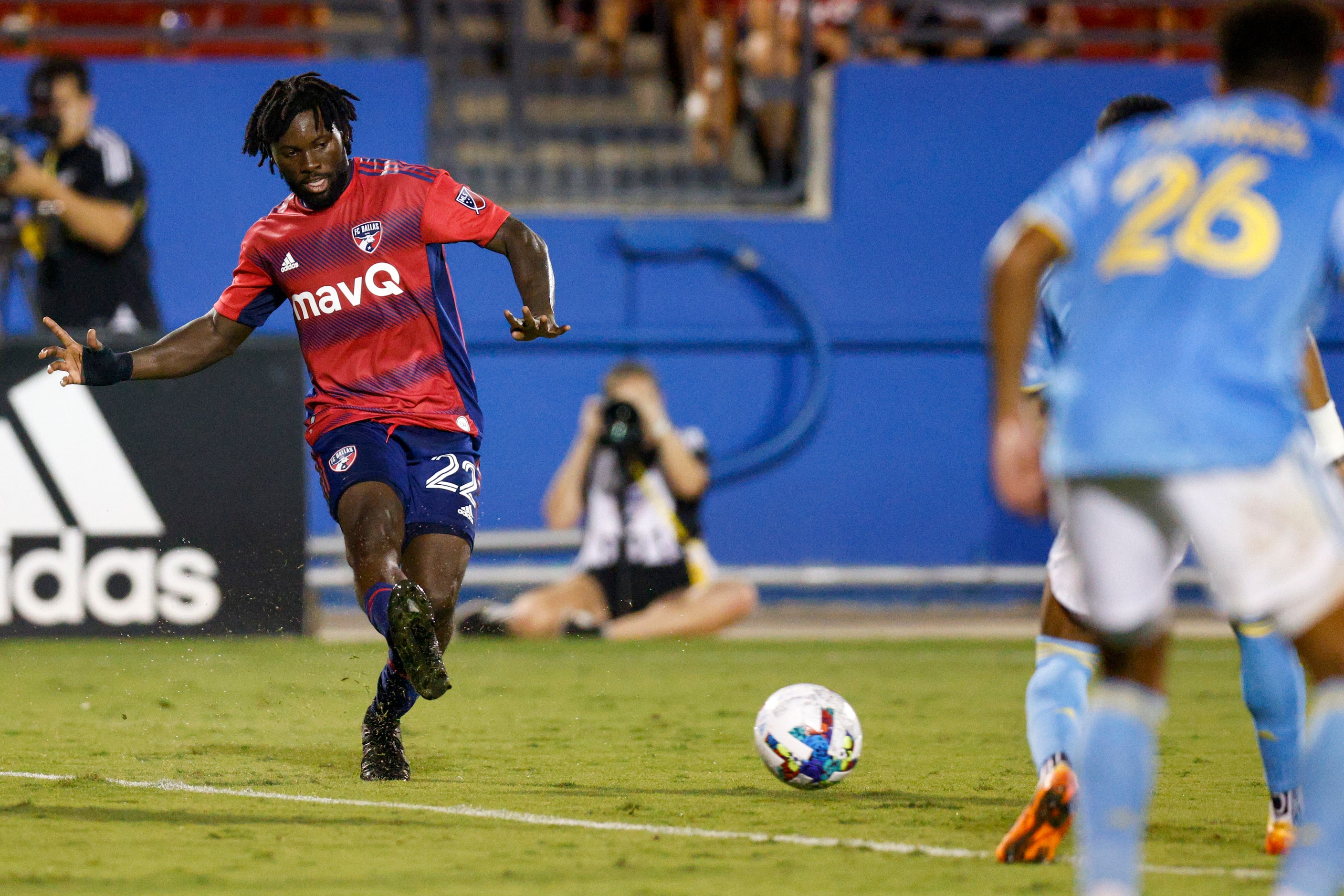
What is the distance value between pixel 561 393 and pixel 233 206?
2698 mm

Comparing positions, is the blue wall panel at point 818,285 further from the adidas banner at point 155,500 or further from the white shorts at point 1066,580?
the white shorts at point 1066,580

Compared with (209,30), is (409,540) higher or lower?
lower

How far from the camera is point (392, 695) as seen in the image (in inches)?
227

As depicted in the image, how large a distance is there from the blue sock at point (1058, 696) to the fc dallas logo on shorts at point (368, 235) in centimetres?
258

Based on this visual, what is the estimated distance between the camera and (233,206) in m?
12.8

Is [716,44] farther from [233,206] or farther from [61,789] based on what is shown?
[61,789]

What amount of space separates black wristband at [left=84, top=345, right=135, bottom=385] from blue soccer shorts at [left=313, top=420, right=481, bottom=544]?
68 centimetres

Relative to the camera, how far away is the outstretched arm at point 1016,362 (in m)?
3.30

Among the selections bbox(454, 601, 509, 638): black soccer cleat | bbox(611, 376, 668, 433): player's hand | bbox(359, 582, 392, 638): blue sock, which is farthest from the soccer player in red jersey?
bbox(454, 601, 509, 638): black soccer cleat

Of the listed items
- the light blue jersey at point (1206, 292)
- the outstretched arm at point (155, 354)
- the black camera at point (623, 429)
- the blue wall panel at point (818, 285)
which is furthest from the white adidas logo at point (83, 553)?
the light blue jersey at point (1206, 292)

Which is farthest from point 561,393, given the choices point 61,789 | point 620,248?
point 61,789

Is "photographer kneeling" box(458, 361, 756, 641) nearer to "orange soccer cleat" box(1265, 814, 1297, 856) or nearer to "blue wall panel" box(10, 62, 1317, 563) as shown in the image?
"blue wall panel" box(10, 62, 1317, 563)

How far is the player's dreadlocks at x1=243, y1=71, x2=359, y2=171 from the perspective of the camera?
5.75 metres

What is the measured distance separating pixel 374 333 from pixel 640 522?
500 cm
